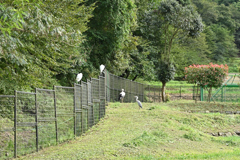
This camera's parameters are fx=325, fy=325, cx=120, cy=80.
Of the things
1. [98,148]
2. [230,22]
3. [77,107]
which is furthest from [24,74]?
[230,22]

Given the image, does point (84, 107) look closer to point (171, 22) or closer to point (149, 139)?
point (149, 139)

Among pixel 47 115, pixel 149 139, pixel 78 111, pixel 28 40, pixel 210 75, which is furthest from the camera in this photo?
pixel 210 75

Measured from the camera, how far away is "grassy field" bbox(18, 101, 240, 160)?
778cm

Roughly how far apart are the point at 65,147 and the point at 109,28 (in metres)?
14.4

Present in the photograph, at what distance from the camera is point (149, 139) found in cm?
920

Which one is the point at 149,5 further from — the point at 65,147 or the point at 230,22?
the point at 230,22

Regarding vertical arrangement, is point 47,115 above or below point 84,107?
below

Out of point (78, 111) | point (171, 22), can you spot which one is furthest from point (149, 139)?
point (171, 22)

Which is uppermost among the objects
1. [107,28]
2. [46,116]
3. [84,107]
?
[107,28]

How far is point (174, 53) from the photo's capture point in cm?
3606

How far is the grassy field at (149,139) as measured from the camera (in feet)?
25.5

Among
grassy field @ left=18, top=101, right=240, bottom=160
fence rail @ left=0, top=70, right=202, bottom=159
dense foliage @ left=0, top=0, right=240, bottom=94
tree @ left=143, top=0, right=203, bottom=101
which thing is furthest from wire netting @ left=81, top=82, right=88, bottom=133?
tree @ left=143, top=0, right=203, bottom=101

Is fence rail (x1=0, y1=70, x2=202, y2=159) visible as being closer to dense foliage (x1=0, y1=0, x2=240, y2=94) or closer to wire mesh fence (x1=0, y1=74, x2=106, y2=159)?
wire mesh fence (x1=0, y1=74, x2=106, y2=159)

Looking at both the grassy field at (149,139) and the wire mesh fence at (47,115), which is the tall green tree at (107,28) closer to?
the grassy field at (149,139)
